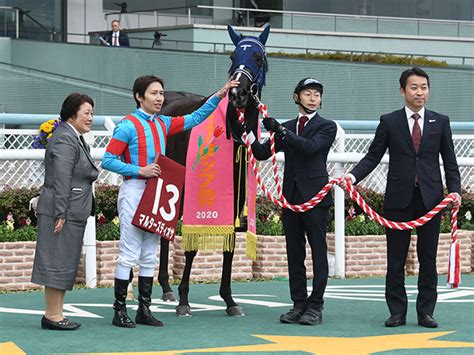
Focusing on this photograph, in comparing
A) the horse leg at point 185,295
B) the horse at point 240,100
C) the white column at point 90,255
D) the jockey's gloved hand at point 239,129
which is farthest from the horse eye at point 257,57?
the white column at point 90,255

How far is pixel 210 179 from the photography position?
8398 mm

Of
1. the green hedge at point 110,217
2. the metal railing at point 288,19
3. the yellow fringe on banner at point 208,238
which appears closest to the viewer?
the yellow fringe on banner at point 208,238

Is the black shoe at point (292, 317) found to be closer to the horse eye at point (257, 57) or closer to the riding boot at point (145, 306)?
the riding boot at point (145, 306)

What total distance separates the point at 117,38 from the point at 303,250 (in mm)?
13464

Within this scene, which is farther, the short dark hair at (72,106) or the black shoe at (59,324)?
the short dark hair at (72,106)

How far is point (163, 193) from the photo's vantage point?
24.8ft

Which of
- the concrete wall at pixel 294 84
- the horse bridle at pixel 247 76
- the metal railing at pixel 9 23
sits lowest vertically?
the horse bridle at pixel 247 76

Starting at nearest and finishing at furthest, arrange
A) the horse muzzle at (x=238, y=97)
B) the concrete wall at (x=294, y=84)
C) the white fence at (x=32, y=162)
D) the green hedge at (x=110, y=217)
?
Answer: 1. the horse muzzle at (x=238, y=97)
2. the white fence at (x=32, y=162)
3. the green hedge at (x=110, y=217)
4. the concrete wall at (x=294, y=84)

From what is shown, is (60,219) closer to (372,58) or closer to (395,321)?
(395,321)

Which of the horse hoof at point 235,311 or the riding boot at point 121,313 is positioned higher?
the riding boot at point 121,313

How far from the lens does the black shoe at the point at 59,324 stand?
23.6 feet

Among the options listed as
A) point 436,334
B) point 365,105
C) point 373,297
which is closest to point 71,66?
point 365,105

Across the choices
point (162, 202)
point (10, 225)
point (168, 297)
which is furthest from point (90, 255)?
point (162, 202)

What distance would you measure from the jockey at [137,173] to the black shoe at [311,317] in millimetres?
978
